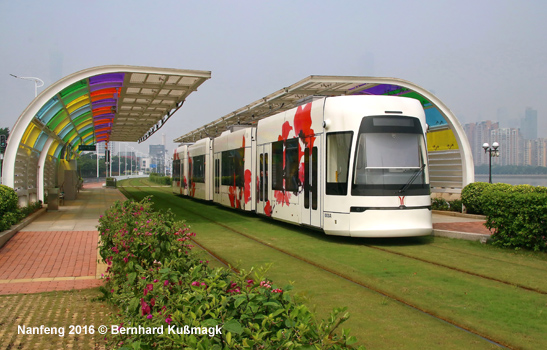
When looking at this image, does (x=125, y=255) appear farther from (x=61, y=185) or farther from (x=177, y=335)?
(x=61, y=185)

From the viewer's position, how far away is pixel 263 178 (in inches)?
A: 639

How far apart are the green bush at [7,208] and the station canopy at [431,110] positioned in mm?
9035

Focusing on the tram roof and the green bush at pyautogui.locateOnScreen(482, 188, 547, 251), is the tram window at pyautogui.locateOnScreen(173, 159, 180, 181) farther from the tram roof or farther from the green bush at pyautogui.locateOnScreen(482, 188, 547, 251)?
the green bush at pyautogui.locateOnScreen(482, 188, 547, 251)

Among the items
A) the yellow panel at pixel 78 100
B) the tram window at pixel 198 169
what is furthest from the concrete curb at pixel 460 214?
the yellow panel at pixel 78 100

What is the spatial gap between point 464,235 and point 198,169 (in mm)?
17569

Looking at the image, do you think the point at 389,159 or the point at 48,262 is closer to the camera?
the point at 48,262

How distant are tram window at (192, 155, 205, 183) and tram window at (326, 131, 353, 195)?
14.9m

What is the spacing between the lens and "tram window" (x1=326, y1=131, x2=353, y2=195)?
1127 centimetres

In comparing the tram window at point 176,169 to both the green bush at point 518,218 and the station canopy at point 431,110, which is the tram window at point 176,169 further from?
the green bush at point 518,218

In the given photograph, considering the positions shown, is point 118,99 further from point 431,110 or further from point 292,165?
point 431,110

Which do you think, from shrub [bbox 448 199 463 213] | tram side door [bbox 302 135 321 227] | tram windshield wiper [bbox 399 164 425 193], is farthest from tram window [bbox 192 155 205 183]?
tram windshield wiper [bbox 399 164 425 193]

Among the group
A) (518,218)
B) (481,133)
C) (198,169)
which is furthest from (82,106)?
(481,133)

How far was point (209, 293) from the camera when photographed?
3029mm

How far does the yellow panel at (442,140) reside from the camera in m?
19.4
